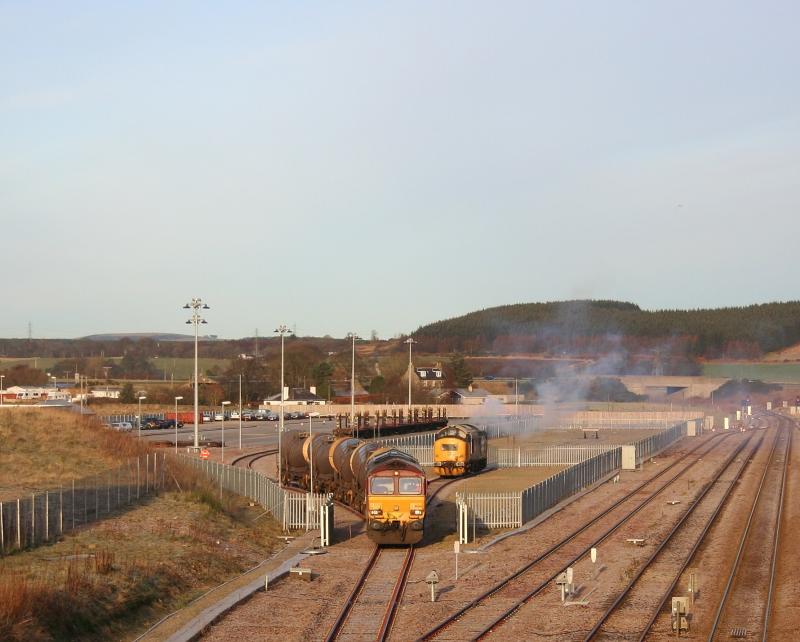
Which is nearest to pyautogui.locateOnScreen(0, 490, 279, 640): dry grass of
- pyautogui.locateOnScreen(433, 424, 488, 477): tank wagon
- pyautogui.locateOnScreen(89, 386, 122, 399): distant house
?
pyautogui.locateOnScreen(433, 424, 488, 477): tank wagon

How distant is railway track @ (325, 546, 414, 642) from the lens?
23.5m

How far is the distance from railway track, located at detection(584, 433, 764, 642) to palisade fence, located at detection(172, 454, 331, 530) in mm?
12470

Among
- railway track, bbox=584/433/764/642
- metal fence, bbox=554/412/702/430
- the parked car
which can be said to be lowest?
metal fence, bbox=554/412/702/430

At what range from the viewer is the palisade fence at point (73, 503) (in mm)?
31066

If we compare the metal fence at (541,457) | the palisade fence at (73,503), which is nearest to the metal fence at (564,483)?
the metal fence at (541,457)

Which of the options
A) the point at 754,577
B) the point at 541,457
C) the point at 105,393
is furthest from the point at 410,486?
the point at 105,393

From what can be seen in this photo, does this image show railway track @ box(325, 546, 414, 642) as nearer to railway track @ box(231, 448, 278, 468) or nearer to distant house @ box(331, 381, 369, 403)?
railway track @ box(231, 448, 278, 468)

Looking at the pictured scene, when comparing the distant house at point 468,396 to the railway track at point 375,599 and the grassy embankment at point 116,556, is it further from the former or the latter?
the railway track at point 375,599

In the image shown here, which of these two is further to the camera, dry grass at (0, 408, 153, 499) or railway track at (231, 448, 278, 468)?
railway track at (231, 448, 278, 468)

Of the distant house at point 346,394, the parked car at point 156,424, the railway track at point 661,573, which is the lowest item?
the railway track at point 661,573

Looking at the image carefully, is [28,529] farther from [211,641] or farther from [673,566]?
[673,566]

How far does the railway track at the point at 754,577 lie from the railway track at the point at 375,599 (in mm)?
7845

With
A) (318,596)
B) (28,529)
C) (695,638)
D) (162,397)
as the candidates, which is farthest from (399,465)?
(162,397)

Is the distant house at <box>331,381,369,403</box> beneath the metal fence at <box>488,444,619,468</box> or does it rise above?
above
